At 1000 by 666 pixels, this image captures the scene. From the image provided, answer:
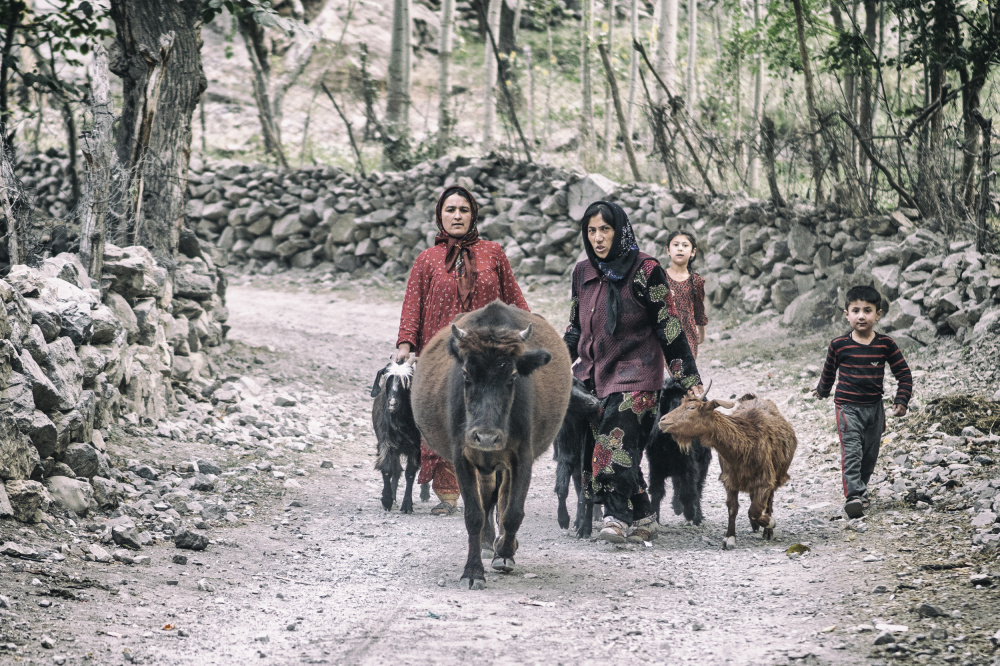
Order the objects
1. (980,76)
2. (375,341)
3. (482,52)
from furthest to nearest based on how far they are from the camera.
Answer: (482,52) → (375,341) → (980,76)

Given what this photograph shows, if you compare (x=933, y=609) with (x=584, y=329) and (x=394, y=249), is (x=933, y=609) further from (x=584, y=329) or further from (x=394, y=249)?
(x=394, y=249)

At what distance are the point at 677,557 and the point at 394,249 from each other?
12712 mm

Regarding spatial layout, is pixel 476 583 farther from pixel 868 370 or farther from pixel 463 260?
pixel 868 370

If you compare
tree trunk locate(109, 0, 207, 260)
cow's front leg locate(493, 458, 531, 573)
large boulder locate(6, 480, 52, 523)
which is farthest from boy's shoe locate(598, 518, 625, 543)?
tree trunk locate(109, 0, 207, 260)

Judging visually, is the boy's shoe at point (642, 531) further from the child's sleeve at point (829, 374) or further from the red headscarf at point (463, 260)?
the red headscarf at point (463, 260)

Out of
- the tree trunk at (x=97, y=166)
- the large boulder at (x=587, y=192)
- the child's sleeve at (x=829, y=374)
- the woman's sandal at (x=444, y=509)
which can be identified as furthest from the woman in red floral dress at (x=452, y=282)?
the large boulder at (x=587, y=192)

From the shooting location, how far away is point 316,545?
5504 millimetres

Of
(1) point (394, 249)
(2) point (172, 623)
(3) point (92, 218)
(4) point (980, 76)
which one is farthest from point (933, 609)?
(1) point (394, 249)

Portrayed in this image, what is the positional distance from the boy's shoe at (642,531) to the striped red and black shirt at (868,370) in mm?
1310

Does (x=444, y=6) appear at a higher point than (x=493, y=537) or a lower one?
higher

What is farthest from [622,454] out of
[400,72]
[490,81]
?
[400,72]

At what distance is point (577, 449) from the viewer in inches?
235

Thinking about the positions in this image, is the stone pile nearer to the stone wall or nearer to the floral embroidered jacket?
the floral embroidered jacket

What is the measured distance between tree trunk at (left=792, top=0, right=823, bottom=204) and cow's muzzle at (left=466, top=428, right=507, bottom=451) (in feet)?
25.6
